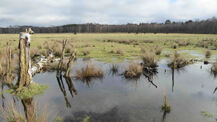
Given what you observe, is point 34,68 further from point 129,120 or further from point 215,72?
point 215,72

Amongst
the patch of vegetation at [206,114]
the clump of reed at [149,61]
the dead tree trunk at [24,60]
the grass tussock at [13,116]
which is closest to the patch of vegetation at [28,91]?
the dead tree trunk at [24,60]

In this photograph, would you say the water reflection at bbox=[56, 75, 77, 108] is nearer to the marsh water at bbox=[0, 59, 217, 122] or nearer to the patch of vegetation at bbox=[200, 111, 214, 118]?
the marsh water at bbox=[0, 59, 217, 122]

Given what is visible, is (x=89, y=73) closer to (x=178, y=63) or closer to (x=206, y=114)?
(x=206, y=114)

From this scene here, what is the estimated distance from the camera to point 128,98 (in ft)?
22.2

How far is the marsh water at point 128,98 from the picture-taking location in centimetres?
535

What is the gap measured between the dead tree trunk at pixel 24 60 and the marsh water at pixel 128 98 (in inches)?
31.3

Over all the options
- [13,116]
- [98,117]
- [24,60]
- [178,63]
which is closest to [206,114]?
[98,117]

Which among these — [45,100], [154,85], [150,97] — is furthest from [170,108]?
[45,100]

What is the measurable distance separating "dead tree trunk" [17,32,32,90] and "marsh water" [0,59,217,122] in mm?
796

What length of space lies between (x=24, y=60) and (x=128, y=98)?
4.66 metres

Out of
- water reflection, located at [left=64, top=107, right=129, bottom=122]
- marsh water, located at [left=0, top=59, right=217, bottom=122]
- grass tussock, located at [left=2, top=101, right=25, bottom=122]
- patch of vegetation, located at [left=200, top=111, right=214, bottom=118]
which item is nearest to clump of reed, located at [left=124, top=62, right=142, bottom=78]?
marsh water, located at [left=0, top=59, right=217, bottom=122]

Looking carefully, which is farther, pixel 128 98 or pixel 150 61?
pixel 150 61

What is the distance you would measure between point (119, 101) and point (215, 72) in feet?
26.0

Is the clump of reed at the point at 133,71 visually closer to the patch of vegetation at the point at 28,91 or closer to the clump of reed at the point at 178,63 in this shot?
the clump of reed at the point at 178,63
